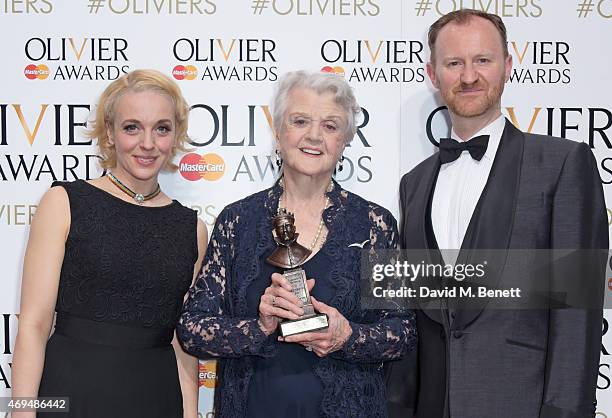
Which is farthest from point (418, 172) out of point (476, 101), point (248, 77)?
point (248, 77)

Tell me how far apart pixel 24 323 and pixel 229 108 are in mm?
1187

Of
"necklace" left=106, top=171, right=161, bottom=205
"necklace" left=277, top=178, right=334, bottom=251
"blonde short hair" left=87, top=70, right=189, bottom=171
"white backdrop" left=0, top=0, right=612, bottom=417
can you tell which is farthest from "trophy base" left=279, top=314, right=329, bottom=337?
"white backdrop" left=0, top=0, right=612, bottom=417

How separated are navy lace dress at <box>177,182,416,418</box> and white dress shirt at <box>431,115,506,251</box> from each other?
18cm

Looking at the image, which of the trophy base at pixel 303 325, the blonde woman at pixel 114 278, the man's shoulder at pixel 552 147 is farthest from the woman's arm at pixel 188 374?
the man's shoulder at pixel 552 147

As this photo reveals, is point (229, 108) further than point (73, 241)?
Yes

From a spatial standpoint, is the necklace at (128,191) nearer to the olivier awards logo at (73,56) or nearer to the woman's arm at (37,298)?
the woman's arm at (37,298)

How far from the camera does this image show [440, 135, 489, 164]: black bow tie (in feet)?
7.25

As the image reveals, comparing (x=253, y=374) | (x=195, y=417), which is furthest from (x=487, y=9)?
(x=195, y=417)

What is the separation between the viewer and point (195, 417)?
2379 mm

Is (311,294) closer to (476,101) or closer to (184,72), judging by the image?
(476,101)

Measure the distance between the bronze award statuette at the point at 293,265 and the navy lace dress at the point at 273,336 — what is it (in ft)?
0.36

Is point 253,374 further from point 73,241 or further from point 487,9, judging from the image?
point 487,9

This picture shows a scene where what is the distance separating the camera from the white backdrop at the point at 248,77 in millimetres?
2734

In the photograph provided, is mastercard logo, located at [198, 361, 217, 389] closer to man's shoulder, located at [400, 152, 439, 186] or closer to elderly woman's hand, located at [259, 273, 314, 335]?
elderly woman's hand, located at [259, 273, 314, 335]
